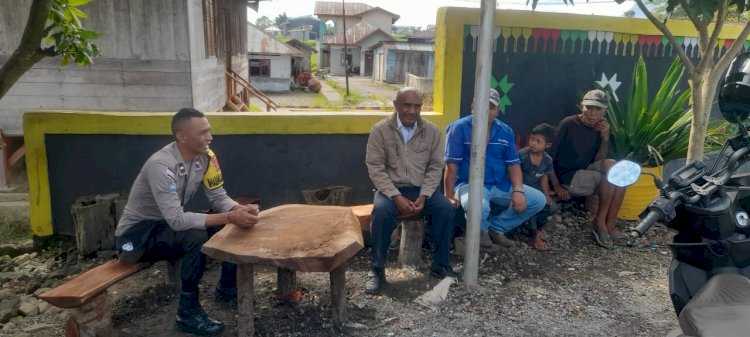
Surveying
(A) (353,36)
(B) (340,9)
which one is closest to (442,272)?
(A) (353,36)

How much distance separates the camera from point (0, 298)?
13.3 feet

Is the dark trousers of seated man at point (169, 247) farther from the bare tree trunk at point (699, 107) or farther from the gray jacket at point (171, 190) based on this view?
the bare tree trunk at point (699, 107)

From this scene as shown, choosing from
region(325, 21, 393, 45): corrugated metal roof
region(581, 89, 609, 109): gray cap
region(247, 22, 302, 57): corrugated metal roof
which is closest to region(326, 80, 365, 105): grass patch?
region(247, 22, 302, 57): corrugated metal roof

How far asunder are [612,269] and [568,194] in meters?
0.87

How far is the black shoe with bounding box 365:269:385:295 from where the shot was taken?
377cm

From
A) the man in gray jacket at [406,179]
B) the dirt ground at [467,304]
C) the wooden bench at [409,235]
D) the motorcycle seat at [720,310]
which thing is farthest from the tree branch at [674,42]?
the motorcycle seat at [720,310]

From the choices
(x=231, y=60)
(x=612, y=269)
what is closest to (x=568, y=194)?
(x=612, y=269)

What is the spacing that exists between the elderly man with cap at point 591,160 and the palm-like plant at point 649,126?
0.41m

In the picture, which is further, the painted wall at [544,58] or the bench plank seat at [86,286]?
the painted wall at [544,58]

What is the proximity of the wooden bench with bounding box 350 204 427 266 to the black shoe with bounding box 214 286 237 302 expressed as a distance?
1.07 m

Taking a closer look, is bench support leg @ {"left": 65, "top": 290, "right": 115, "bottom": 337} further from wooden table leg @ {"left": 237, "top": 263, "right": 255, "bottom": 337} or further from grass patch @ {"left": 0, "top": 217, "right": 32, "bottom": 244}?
grass patch @ {"left": 0, "top": 217, "right": 32, "bottom": 244}

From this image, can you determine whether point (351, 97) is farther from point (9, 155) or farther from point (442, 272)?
point (442, 272)

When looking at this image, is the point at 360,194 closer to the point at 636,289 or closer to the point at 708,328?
the point at 636,289

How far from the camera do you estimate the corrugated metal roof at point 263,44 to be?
2964 centimetres
